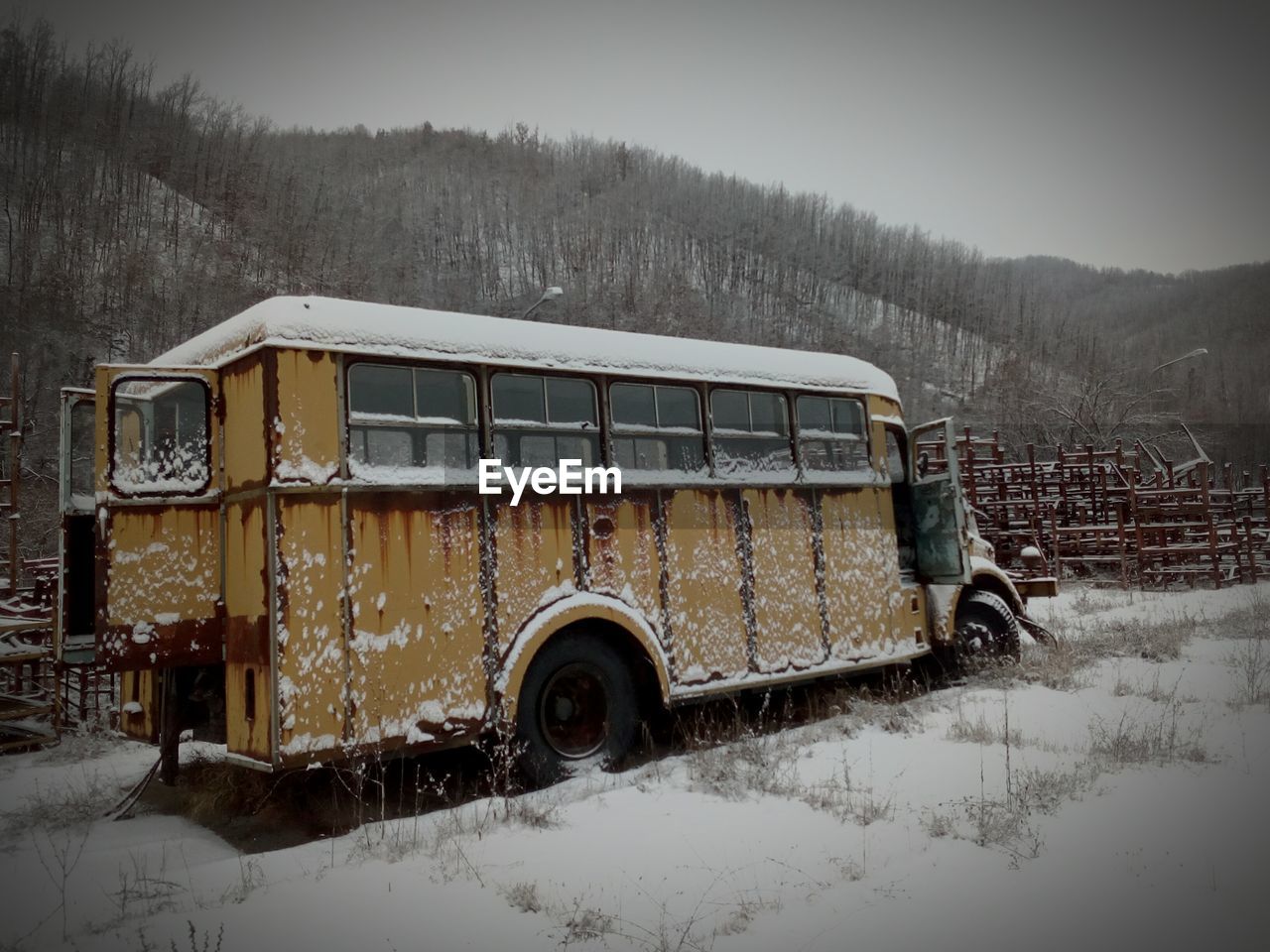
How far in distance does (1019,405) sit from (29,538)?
144 feet

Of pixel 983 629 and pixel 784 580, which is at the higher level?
pixel 784 580

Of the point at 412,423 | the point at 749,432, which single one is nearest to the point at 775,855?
the point at 412,423

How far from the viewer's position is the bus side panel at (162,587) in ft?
16.6

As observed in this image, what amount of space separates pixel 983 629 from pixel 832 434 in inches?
111

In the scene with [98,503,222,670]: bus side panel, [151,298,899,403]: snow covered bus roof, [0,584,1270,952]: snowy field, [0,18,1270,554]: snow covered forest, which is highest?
[0,18,1270,554]: snow covered forest

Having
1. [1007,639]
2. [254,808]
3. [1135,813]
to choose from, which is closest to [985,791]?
[1135,813]

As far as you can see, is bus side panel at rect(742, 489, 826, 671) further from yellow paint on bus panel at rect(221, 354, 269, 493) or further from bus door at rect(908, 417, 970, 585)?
yellow paint on bus panel at rect(221, 354, 269, 493)

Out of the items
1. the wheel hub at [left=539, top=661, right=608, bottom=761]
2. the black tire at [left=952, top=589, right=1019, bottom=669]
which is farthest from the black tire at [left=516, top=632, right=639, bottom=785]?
the black tire at [left=952, top=589, right=1019, bottom=669]

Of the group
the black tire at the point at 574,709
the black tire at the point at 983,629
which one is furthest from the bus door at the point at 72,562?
the black tire at the point at 983,629

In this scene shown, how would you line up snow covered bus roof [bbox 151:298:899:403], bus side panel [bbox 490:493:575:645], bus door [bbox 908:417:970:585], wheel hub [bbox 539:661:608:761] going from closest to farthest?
snow covered bus roof [bbox 151:298:899:403]
bus side panel [bbox 490:493:575:645]
wheel hub [bbox 539:661:608:761]
bus door [bbox 908:417:970:585]

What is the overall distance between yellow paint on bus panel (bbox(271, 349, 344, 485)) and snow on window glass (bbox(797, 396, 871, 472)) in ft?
13.9

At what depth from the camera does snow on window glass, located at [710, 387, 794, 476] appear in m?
7.18

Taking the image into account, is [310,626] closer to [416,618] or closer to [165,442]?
[416,618]

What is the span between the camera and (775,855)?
4414 millimetres
